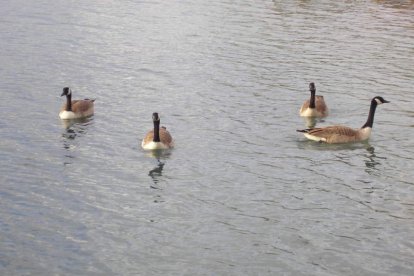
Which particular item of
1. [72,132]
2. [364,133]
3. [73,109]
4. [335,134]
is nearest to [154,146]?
[72,132]

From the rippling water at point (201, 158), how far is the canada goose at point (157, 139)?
32cm

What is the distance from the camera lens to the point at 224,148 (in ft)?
71.9

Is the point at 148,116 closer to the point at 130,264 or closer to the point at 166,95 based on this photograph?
the point at 166,95

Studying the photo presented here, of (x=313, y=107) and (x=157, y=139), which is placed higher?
(x=313, y=107)

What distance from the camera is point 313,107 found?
25.5m

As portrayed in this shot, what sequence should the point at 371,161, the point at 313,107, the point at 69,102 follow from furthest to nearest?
the point at 313,107
the point at 69,102
the point at 371,161

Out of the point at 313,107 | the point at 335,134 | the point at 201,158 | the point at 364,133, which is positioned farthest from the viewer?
the point at 313,107

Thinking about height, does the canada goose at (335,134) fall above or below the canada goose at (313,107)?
below

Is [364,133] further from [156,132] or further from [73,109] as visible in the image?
[73,109]

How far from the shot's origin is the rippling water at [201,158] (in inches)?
599

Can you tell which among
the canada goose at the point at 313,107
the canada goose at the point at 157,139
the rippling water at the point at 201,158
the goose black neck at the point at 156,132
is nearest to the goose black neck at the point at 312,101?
the canada goose at the point at 313,107

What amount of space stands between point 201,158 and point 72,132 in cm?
463

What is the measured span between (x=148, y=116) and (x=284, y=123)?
173 inches

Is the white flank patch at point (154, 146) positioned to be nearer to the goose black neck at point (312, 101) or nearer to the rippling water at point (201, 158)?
the rippling water at point (201, 158)
